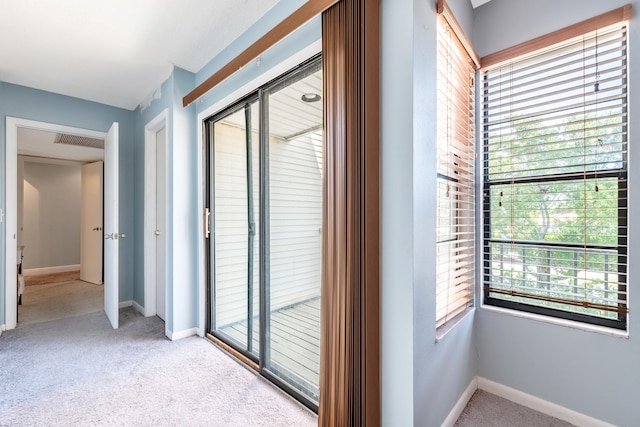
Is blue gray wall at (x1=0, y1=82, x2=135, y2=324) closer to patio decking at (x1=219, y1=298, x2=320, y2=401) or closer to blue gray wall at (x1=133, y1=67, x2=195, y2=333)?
blue gray wall at (x1=133, y1=67, x2=195, y2=333)

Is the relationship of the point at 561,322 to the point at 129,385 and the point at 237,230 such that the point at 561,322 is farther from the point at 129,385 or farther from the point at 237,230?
the point at 129,385

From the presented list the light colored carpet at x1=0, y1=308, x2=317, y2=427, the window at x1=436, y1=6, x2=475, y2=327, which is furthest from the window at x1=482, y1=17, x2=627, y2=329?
the light colored carpet at x1=0, y1=308, x2=317, y2=427

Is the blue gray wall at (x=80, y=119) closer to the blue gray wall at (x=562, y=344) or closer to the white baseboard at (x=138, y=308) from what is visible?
the white baseboard at (x=138, y=308)

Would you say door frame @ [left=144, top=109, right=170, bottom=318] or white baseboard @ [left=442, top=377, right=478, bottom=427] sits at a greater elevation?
door frame @ [left=144, top=109, right=170, bottom=318]

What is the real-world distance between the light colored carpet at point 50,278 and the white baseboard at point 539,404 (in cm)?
635

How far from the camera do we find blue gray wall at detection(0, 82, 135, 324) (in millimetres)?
2848

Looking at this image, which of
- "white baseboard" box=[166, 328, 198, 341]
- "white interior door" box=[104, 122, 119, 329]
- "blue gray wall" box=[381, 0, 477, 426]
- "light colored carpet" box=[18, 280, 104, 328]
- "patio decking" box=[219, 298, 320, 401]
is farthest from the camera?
"light colored carpet" box=[18, 280, 104, 328]

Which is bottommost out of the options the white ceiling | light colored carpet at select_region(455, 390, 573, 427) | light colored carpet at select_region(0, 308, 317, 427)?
light colored carpet at select_region(455, 390, 573, 427)

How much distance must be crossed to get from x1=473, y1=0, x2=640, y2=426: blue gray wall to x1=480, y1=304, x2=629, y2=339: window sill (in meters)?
0.02

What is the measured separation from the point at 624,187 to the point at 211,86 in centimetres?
270

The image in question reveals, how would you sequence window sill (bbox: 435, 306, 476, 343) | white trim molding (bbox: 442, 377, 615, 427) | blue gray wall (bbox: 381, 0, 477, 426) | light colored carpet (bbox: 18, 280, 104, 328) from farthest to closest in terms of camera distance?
light colored carpet (bbox: 18, 280, 104, 328)
white trim molding (bbox: 442, 377, 615, 427)
window sill (bbox: 435, 306, 476, 343)
blue gray wall (bbox: 381, 0, 477, 426)

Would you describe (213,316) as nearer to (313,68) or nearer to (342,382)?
(342,382)

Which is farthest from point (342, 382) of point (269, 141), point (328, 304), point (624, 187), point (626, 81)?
point (626, 81)

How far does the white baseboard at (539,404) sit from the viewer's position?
1551mm
